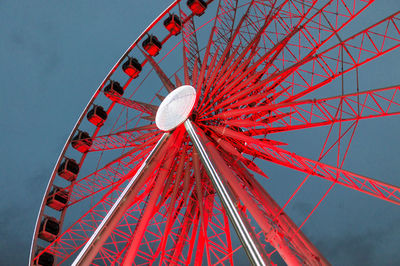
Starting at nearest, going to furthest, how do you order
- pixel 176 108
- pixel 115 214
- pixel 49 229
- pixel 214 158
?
1. pixel 115 214
2. pixel 214 158
3. pixel 176 108
4. pixel 49 229

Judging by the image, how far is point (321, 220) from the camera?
63.8 metres

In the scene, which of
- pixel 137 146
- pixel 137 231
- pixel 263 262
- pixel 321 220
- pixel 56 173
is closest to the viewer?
pixel 263 262

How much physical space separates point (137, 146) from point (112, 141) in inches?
89.5

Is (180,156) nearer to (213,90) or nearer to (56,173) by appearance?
(213,90)

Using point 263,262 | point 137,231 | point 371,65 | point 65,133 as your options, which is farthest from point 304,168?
point 65,133

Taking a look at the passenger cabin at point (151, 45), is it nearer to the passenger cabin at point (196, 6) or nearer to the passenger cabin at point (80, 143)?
the passenger cabin at point (196, 6)

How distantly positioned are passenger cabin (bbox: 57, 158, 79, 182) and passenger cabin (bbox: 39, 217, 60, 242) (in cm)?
227

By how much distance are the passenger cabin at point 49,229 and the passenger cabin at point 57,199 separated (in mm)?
657

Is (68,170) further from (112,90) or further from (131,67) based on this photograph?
(131,67)

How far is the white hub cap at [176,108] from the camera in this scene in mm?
12344

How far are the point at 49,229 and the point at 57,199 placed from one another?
142cm

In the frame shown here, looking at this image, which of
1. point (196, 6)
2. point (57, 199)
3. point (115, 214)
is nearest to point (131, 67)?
point (196, 6)

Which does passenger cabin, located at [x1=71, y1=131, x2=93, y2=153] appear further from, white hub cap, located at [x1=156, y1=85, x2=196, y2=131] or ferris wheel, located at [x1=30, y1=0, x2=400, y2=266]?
white hub cap, located at [x1=156, y1=85, x2=196, y2=131]

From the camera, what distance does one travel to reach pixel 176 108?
42.2ft
